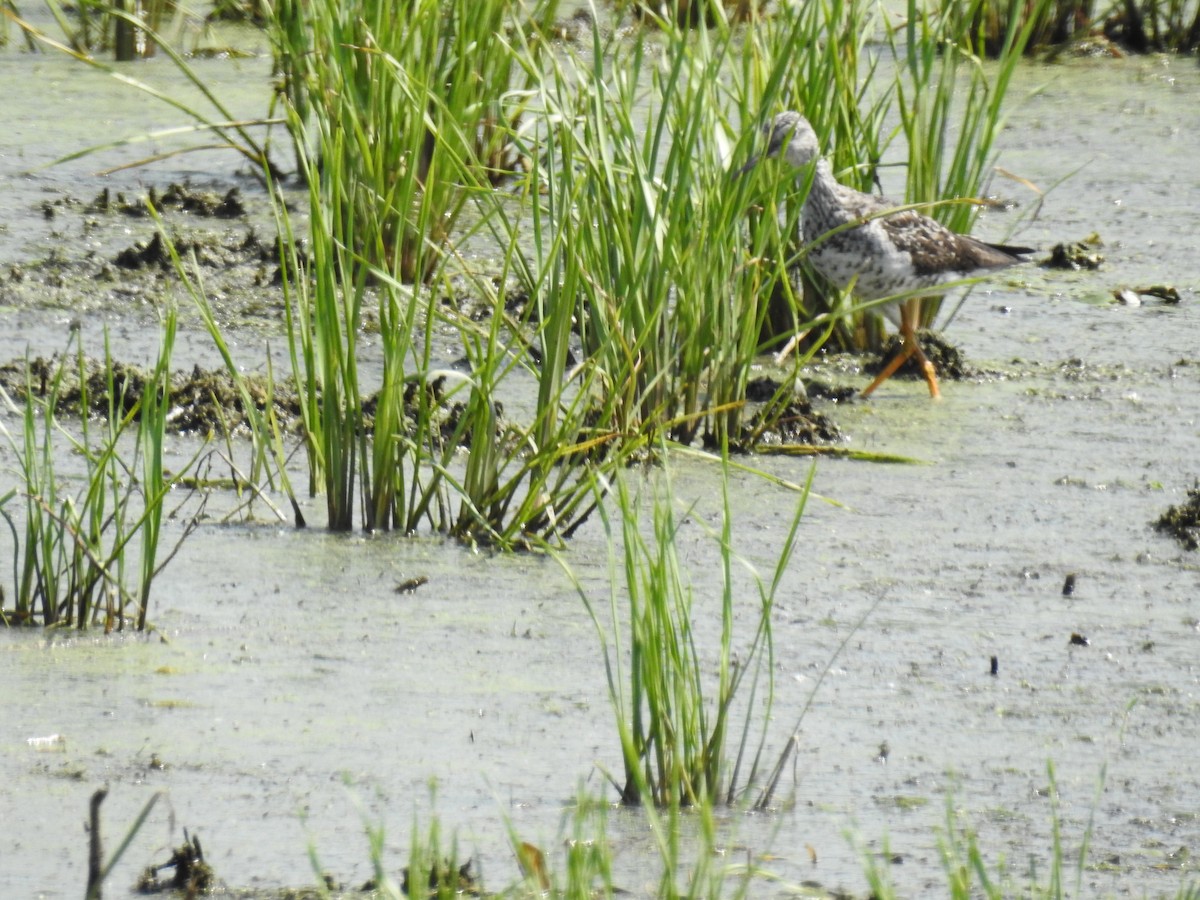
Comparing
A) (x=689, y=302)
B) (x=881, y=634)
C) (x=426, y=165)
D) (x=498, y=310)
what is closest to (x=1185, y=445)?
(x=689, y=302)

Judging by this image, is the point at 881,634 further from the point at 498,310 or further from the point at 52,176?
the point at 52,176

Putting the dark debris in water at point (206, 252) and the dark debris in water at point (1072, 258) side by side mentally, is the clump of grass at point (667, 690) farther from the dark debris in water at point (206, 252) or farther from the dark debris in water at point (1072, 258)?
the dark debris in water at point (1072, 258)

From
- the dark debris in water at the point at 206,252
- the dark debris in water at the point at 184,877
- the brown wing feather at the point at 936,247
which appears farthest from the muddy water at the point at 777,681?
the dark debris in water at the point at 206,252

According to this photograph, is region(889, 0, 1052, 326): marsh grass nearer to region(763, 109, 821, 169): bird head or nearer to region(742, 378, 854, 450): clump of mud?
region(763, 109, 821, 169): bird head

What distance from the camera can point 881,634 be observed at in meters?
3.46

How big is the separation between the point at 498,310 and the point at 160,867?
1.55m

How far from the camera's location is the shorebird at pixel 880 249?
208 inches

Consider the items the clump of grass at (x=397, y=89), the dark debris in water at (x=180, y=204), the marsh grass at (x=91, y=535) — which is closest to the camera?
the marsh grass at (x=91, y=535)

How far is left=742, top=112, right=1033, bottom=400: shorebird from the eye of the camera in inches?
208

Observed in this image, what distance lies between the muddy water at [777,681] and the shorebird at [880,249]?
0.43m

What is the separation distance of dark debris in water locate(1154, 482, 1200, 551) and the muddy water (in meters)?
0.05

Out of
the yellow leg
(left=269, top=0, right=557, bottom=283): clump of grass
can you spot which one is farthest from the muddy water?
(left=269, top=0, right=557, bottom=283): clump of grass

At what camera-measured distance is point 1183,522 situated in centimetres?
411

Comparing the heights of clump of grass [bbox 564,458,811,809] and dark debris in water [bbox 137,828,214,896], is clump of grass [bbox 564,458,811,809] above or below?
above
